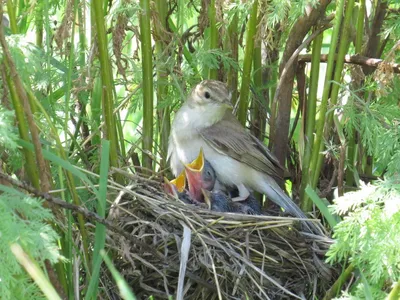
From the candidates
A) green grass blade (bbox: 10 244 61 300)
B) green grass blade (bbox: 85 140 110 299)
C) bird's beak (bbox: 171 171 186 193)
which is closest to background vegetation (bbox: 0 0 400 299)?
green grass blade (bbox: 85 140 110 299)

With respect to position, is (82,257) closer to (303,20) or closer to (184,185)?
(184,185)

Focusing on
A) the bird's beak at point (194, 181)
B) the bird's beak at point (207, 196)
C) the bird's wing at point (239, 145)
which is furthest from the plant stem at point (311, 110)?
the bird's beak at point (194, 181)

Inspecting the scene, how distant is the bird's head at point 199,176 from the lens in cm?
455

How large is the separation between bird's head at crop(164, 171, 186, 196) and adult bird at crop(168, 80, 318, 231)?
0.32 ft

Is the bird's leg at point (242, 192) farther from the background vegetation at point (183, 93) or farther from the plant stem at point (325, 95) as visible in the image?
the plant stem at point (325, 95)

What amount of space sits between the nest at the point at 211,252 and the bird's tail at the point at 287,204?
9cm

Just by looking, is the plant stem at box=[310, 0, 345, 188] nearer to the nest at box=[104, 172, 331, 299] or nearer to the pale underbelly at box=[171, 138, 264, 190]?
the nest at box=[104, 172, 331, 299]

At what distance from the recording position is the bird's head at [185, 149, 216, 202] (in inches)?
179

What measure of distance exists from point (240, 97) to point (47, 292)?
2.59 meters

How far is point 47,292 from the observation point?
2.08m

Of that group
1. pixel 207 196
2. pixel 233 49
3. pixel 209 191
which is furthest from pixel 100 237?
pixel 233 49

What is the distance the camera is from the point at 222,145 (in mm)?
4934

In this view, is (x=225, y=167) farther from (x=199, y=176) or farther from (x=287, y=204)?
(x=287, y=204)

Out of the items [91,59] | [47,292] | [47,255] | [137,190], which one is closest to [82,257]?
[137,190]
